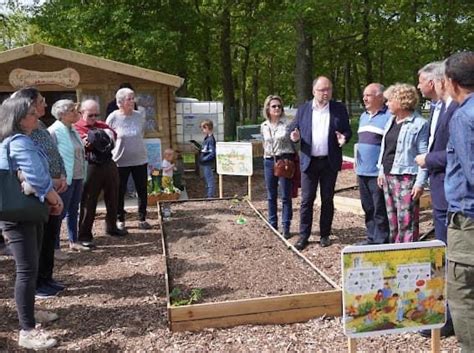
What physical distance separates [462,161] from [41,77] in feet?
28.2

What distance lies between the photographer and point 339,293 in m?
4.42

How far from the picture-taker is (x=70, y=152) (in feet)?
18.7

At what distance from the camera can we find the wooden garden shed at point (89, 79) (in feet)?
32.2

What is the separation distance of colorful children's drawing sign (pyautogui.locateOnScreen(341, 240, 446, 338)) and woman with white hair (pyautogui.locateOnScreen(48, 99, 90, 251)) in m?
3.41

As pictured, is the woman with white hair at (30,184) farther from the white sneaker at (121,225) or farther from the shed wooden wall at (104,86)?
the shed wooden wall at (104,86)

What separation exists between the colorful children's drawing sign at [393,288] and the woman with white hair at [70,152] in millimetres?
3407

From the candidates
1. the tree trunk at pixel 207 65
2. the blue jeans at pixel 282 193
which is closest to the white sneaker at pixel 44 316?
the blue jeans at pixel 282 193

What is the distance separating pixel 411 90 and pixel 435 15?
53.2 feet

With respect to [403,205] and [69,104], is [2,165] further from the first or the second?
[403,205]

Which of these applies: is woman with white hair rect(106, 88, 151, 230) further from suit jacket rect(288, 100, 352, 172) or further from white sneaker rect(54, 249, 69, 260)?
suit jacket rect(288, 100, 352, 172)

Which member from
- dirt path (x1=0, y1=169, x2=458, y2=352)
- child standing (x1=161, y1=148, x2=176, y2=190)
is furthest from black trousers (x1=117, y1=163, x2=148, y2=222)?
child standing (x1=161, y1=148, x2=176, y2=190)

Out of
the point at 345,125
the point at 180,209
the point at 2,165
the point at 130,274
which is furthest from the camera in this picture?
the point at 180,209

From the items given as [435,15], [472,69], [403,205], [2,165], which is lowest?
[403,205]

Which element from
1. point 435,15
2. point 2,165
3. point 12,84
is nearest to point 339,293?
point 2,165
